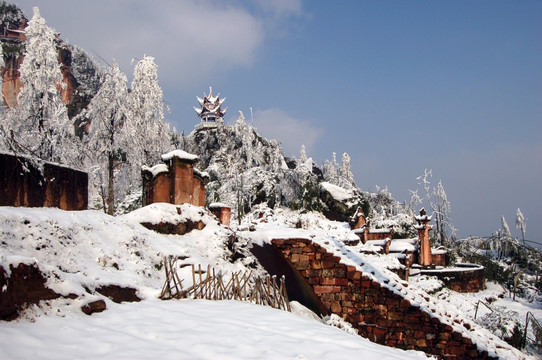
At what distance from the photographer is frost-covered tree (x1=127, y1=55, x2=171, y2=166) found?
20.9m

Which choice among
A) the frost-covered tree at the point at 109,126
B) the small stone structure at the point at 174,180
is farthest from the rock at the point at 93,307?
the frost-covered tree at the point at 109,126

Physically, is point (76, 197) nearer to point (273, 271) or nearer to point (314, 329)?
point (273, 271)

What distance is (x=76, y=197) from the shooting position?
295 inches

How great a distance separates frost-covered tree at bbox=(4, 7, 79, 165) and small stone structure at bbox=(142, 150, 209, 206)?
7.05 meters

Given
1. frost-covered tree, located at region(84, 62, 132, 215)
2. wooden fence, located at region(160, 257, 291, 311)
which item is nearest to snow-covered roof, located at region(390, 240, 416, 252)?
frost-covered tree, located at region(84, 62, 132, 215)

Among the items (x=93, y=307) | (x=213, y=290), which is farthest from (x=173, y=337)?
(x=213, y=290)

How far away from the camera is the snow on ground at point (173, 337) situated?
3020 millimetres

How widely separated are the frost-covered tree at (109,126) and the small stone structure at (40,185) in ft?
40.1

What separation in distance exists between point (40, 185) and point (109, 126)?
1405 centimetres

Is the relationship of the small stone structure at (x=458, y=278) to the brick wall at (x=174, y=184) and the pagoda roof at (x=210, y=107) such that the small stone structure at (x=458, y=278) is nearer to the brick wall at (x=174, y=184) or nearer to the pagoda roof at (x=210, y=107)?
the brick wall at (x=174, y=184)

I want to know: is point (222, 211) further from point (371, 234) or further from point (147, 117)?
point (371, 234)

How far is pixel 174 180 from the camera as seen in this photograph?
37.4 feet

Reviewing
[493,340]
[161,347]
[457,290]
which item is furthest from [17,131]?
[457,290]

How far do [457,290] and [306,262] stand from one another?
1795 cm
